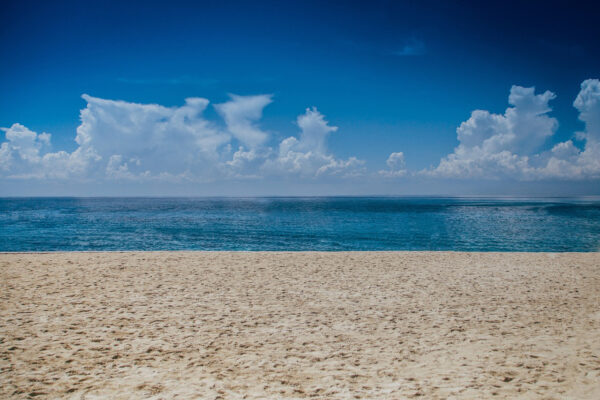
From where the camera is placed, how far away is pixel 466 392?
5371 millimetres

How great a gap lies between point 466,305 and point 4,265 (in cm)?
1854

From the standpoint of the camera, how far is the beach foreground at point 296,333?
220 inches

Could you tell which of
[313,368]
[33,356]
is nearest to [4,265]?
[33,356]

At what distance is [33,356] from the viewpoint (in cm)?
643

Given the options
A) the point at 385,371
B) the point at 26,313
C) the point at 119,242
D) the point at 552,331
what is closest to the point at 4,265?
the point at 26,313

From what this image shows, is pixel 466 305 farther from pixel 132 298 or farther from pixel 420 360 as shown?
pixel 132 298

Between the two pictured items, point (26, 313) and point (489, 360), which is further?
point (26, 313)

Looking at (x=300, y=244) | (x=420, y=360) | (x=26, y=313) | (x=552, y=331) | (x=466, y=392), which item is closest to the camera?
(x=466, y=392)

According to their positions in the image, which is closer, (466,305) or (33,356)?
(33,356)

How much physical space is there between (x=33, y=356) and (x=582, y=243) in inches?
1370

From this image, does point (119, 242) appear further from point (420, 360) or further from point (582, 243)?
point (582, 243)

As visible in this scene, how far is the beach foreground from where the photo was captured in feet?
18.3

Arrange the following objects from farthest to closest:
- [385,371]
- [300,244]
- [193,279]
A: [300,244] < [193,279] < [385,371]

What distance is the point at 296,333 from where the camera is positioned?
25.5 ft
